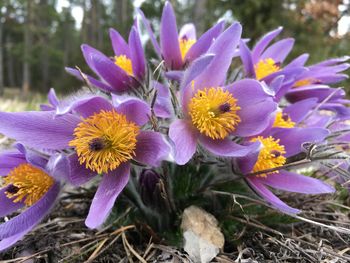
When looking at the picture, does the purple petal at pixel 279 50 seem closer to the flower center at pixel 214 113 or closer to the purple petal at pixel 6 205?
the flower center at pixel 214 113

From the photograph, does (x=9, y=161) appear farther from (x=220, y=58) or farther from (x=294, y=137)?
(x=294, y=137)

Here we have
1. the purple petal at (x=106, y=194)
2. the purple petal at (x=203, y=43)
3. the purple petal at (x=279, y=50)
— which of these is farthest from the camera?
the purple petal at (x=279, y=50)

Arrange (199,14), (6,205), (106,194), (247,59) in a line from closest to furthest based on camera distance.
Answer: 1. (106,194)
2. (6,205)
3. (247,59)
4. (199,14)

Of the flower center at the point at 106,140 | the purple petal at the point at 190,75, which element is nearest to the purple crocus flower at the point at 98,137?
the flower center at the point at 106,140

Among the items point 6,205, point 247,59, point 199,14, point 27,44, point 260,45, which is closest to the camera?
point 6,205

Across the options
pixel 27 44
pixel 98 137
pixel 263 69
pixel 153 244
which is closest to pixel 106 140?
pixel 98 137

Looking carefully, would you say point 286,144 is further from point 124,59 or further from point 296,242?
point 124,59
